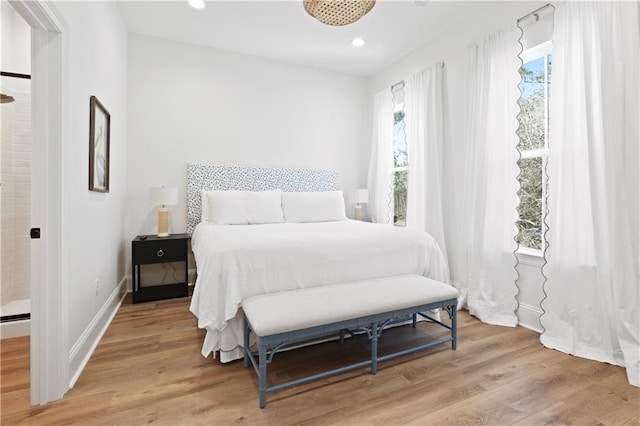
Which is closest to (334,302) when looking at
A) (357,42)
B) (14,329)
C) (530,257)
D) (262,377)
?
(262,377)

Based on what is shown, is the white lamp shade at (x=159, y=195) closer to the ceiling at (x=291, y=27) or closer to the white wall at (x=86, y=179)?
the white wall at (x=86, y=179)

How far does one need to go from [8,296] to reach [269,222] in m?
2.21

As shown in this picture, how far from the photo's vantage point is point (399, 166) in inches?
163

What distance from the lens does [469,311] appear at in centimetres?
283

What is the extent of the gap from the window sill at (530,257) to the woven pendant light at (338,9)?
2.32 m

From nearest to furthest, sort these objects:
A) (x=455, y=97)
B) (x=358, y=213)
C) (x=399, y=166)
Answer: (x=455, y=97) → (x=399, y=166) → (x=358, y=213)

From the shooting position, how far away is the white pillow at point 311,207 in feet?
11.8

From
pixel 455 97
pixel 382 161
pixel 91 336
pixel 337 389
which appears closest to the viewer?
pixel 337 389

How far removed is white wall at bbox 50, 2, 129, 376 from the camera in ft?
5.48

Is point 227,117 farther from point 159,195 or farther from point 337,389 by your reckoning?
point 337,389

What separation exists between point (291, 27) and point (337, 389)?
3.46 metres

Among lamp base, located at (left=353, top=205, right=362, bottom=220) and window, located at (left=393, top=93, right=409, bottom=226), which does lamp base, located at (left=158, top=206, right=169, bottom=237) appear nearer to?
lamp base, located at (left=353, top=205, right=362, bottom=220)

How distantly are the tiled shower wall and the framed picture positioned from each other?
24.9 inches

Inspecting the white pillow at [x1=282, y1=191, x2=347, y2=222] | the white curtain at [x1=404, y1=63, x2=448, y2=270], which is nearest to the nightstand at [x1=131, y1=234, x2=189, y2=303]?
the white pillow at [x1=282, y1=191, x2=347, y2=222]
